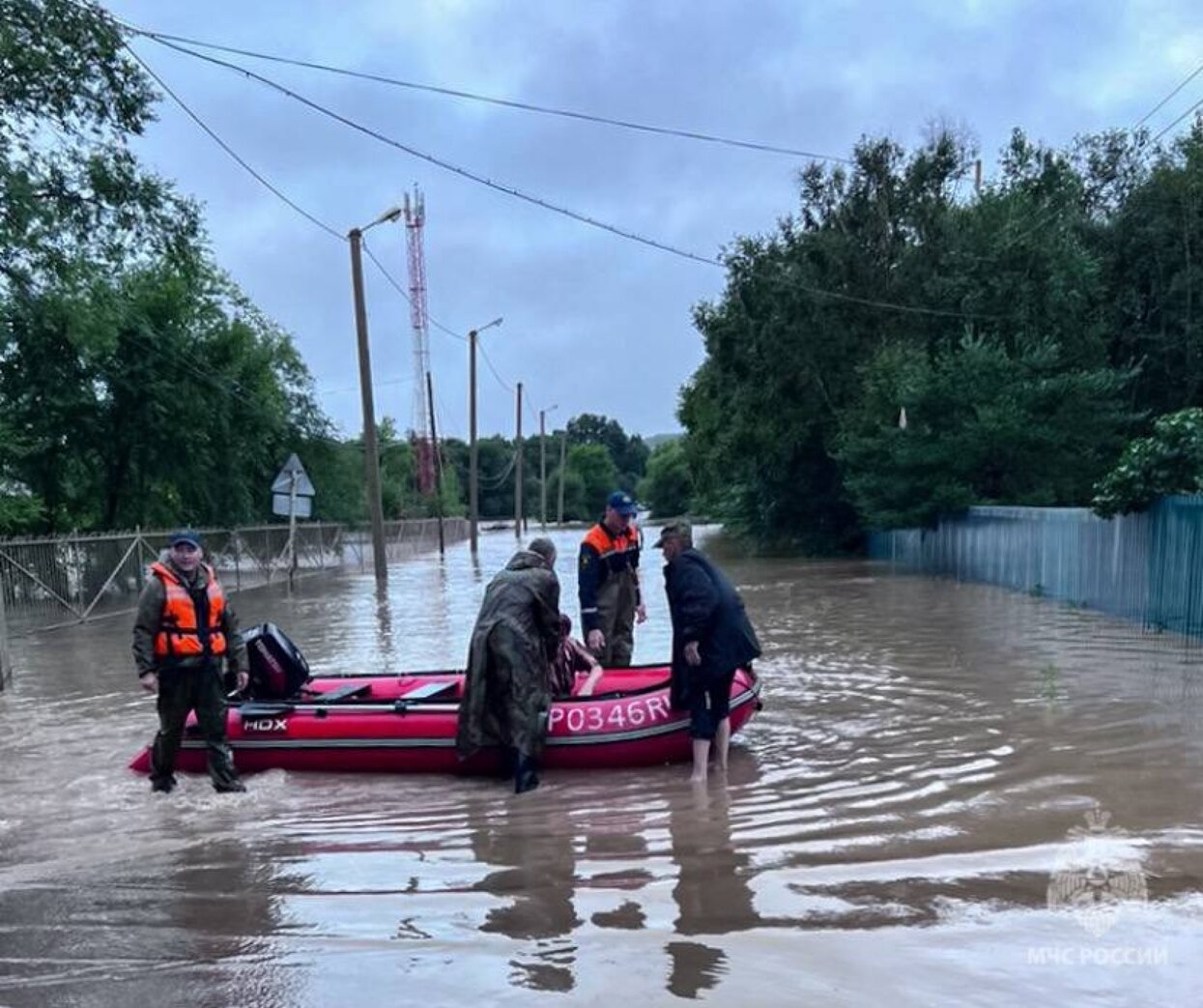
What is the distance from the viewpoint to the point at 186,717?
7285 millimetres

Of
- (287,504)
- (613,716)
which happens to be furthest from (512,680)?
(287,504)

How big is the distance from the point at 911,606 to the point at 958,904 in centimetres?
1355

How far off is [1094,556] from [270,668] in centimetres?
1200

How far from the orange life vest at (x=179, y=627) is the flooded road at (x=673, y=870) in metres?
0.92

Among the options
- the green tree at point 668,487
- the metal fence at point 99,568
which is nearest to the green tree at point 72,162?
the metal fence at point 99,568

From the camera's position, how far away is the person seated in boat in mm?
7919

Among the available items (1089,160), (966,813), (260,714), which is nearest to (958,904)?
(966,813)

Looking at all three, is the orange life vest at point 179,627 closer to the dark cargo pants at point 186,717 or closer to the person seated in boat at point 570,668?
the dark cargo pants at point 186,717

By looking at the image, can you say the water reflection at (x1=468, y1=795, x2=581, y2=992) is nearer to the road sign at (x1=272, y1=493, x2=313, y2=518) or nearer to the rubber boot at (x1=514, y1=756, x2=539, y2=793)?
the rubber boot at (x1=514, y1=756, x2=539, y2=793)

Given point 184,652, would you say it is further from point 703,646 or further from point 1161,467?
point 1161,467

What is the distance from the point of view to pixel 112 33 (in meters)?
14.8

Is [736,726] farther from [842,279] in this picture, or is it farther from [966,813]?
[842,279]

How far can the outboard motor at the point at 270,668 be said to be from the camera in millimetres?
8367

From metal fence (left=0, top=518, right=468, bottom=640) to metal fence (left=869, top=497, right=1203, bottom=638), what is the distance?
1192 cm
